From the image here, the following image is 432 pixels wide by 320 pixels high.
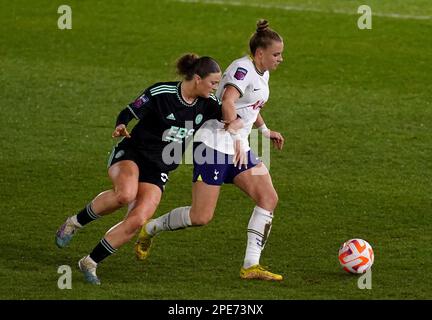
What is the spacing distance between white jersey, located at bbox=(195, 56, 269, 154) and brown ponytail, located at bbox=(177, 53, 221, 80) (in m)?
0.17

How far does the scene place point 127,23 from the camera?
17.4 meters

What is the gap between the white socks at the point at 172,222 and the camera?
893cm

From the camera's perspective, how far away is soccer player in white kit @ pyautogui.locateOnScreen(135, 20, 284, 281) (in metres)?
8.67

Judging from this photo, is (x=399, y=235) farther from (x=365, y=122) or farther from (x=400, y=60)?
(x=400, y=60)

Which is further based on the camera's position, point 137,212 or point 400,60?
point 400,60

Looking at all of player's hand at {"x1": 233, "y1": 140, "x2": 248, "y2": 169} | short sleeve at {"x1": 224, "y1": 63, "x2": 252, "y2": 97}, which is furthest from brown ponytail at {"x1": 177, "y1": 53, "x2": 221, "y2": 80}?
player's hand at {"x1": 233, "y1": 140, "x2": 248, "y2": 169}

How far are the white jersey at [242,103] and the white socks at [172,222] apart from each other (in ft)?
1.98

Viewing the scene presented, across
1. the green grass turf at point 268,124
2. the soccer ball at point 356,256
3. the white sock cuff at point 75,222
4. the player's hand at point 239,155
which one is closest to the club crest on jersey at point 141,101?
the player's hand at point 239,155

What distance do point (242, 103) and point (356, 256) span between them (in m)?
1.52

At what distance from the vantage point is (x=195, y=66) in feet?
28.3

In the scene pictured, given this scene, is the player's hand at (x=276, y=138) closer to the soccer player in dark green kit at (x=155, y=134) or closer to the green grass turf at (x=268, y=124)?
the soccer player in dark green kit at (x=155, y=134)

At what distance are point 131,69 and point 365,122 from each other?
3682mm

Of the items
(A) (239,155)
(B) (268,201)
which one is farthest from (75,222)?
(B) (268,201)
